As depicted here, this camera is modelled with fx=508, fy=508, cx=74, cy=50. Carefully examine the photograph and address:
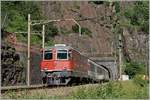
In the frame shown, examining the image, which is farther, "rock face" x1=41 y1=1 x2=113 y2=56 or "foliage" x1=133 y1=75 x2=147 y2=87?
"rock face" x1=41 y1=1 x2=113 y2=56

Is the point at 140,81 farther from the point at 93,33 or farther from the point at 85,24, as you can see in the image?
the point at 85,24

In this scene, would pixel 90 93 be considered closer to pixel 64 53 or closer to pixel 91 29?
pixel 64 53

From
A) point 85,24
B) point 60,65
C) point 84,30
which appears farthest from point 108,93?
point 85,24

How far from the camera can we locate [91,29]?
92.2 metres

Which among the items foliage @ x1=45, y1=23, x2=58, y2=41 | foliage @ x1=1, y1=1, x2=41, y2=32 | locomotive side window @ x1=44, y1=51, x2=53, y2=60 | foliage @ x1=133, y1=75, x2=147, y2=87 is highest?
foliage @ x1=1, y1=1, x2=41, y2=32

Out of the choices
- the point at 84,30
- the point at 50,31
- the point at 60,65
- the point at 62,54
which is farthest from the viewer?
the point at 84,30

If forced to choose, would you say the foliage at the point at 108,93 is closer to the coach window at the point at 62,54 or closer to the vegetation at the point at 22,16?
the coach window at the point at 62,54

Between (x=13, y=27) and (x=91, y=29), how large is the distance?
26947 millimetres

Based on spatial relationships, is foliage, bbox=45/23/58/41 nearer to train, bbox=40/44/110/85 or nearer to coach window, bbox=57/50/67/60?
train, bbox=40/44/110/85

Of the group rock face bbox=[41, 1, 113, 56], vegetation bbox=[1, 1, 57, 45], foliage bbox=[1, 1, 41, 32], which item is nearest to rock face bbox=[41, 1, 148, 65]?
rock face bbox=[41, 1, 113, 56]

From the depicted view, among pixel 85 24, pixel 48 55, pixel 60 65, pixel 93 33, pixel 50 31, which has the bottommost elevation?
pixel 60 65

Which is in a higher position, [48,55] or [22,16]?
[22,16]

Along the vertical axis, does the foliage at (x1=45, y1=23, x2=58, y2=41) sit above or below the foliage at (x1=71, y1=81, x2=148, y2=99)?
above

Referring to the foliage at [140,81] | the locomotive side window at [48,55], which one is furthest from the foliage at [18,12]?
the foliage at [140,81]
